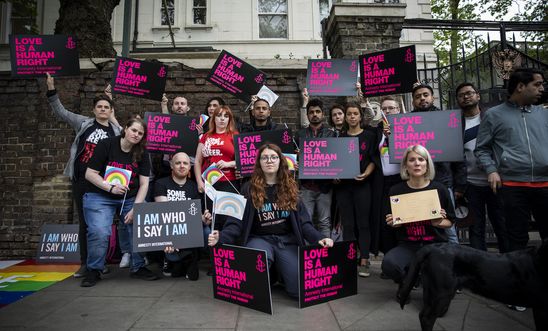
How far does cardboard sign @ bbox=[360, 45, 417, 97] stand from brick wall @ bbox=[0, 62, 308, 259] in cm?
132

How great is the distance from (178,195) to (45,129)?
3.00 m

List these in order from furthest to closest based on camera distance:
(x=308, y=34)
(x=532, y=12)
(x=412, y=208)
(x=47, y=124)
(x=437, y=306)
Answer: (x=532, y=12)
(x=308, y=34)
(x=47, y=124)
(x=412, y=208)
(x=437, y=306)

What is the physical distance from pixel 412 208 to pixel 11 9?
1617 cm

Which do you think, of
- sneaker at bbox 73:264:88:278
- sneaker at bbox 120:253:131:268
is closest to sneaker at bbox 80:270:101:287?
sneaker at bbox 73:264:88:278

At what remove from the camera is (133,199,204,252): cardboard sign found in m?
3.48

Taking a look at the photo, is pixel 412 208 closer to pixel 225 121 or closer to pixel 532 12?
pixel 225 121

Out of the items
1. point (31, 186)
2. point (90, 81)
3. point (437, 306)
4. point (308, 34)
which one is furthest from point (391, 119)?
point (308, 34)

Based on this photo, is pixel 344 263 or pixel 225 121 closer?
pixel 344 263

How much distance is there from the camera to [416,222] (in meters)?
3.27

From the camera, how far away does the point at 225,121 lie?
168 inches

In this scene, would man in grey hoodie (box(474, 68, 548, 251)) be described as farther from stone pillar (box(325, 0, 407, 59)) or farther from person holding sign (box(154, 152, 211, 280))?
person holding sign (box(154, 152, 211, 280))

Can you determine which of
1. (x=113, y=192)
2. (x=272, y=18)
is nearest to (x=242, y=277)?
(x=113, y=192)

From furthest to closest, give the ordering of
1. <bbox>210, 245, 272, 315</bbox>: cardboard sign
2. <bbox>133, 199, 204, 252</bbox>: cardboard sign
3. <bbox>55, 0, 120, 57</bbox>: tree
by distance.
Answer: <bbox>55, 0, 120, 57</bbox>: tree → <bbox>133, 199, 204, 252</bbox>: cardboard sign → <bbox>210, 245, 272, 315</bbox>: cardboard sign

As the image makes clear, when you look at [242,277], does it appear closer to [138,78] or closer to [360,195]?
[360,195]
